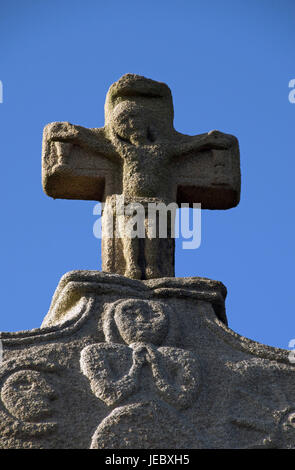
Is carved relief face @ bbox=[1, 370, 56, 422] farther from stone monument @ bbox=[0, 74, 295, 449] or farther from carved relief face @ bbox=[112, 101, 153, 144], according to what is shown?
carved relief face @ bbox=[112, 101, 153, 144]

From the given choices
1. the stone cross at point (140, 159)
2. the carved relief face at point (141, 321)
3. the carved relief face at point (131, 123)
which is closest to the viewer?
the carved relief face at point (141, 321)

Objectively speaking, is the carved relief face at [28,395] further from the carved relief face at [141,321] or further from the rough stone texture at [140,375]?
the carved relief face at [141,321]

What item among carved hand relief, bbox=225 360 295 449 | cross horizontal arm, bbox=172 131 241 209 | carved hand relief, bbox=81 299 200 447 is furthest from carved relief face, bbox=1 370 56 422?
cross horizontal arm, bbox=172 131 241 209

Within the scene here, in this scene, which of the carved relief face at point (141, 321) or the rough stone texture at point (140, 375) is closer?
the rough stone texture at point (140, 375)

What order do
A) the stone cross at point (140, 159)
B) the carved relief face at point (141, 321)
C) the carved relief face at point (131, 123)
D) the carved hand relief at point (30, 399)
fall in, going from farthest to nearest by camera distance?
the carved relief face at point (131, 123)
the stone cross at point (140, 159)
the carved relief face at point (141, 321)
the carved hand relief at point (30, 399)

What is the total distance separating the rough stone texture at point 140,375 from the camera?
3.55 metres

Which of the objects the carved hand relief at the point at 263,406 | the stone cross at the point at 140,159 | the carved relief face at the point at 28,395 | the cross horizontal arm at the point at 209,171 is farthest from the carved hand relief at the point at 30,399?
the cross horizontal arm at the point at 209,171

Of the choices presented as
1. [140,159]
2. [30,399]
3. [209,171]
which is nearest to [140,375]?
[30,399]

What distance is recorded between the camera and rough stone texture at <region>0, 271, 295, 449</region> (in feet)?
11.6

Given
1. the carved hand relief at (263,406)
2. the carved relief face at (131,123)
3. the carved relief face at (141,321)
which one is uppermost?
the carved relief face at (131,123)

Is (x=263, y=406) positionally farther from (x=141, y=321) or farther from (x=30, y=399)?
(x=30, y=399)

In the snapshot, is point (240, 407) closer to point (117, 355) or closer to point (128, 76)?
point (117, 355)

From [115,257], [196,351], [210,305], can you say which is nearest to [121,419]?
[196,351]
